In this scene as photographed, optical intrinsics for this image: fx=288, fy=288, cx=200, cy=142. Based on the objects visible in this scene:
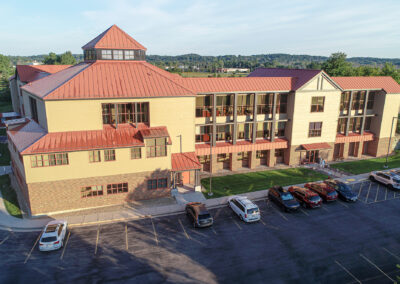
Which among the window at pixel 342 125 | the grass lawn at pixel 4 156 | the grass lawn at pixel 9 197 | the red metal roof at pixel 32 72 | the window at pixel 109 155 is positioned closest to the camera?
the grass lawn at pixel 9 197

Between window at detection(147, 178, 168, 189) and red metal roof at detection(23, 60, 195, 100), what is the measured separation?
10.7m

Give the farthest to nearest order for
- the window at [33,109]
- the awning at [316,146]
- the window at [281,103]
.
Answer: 1. the awning at [316,146]
2. the window at [281,103]
3. the window at [33,109]

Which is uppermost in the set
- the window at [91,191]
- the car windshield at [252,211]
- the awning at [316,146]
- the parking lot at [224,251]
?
the awning at [316,146]

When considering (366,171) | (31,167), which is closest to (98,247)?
(31,167)

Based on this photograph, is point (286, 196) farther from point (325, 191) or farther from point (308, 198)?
point (325, 191)

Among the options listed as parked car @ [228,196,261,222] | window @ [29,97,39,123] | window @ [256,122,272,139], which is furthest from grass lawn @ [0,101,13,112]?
parked car @ [228,196,261,222]

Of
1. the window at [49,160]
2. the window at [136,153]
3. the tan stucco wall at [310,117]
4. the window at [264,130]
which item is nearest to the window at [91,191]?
the window at [49,160]

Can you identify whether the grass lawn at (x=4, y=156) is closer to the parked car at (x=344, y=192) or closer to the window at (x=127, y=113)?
the window at (x=127, y=113)

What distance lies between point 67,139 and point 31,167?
15.4 feet

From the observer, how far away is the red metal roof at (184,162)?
123ft

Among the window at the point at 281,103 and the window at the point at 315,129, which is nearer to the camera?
the window at the point at 281,103

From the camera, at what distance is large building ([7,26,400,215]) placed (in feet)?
108

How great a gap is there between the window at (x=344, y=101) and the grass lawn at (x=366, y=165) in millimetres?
10040

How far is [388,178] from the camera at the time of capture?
41.1m
